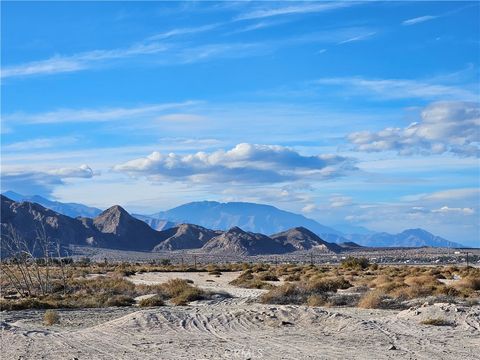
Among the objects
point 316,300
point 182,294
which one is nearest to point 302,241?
point 182,294

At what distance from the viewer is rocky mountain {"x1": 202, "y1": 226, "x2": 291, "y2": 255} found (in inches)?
6280

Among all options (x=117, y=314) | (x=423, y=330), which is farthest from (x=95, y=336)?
(x=423, y=330)

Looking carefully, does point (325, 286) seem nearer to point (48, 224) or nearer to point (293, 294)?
point (293, 294)

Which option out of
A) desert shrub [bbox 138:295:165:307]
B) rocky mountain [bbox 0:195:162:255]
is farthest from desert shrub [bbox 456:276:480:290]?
rocky mountain [bbox 0:195:162:255]

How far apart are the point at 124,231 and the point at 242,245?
36.5m

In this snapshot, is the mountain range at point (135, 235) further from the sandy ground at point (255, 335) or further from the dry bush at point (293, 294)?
the sandy ground at point (255, 335)

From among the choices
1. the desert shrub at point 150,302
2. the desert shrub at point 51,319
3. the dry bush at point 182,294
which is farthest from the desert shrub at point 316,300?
the desert shrub at point 51,319

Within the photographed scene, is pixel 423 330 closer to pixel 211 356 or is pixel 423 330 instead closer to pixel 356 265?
pixel 211 356

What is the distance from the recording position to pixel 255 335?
802 inches

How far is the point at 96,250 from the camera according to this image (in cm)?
16088

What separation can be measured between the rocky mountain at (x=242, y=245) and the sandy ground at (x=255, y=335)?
430ft

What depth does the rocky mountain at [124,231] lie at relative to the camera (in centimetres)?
17838

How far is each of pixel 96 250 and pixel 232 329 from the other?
142963 millimetres

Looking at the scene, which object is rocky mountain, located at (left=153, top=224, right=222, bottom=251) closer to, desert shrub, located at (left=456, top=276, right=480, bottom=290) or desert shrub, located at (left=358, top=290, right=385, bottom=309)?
desert shrub, located at (left=456, top=276, right=480, bottom=290)
